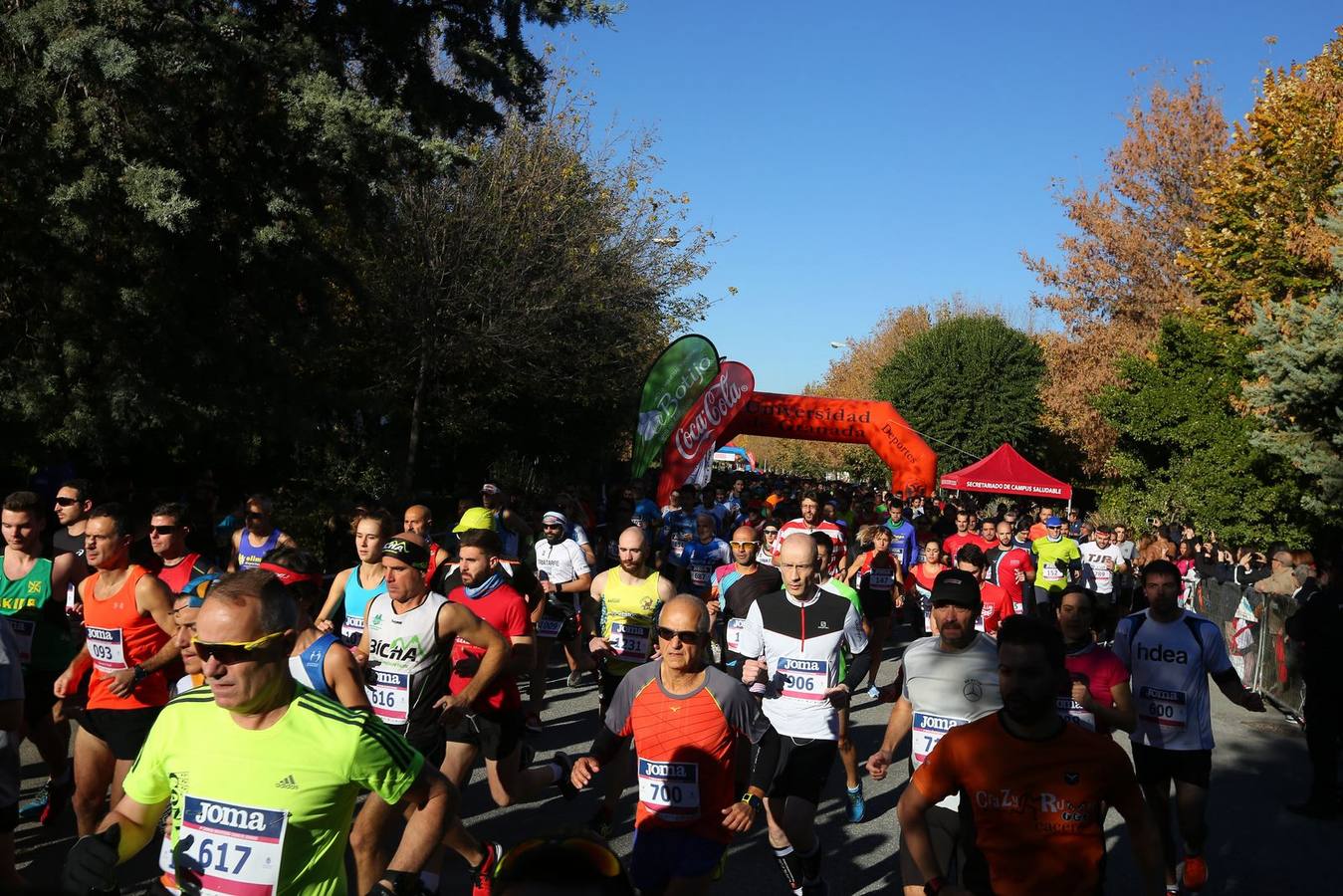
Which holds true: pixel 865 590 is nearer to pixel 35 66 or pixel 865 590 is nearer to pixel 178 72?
pixel 178 72

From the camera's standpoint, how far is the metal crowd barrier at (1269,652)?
12305 millimetres

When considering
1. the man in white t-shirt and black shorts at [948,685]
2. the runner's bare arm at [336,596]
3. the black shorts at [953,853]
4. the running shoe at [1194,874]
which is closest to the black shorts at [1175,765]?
the running shoe at [1194,874]

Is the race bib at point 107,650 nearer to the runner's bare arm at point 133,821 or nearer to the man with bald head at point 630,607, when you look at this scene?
the runner's bare arm at point 133,821

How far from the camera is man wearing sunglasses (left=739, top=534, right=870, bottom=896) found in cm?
570

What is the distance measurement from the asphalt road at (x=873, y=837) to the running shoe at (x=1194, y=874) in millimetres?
431

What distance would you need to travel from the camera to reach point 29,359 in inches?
491

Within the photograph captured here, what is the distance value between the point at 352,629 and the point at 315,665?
1556 millimetres

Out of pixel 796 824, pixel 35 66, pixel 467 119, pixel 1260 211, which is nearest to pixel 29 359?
pixel 35 66

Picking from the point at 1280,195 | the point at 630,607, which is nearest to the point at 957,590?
the point at 630,607

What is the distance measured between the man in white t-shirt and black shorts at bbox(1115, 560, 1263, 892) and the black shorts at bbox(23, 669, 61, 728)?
230 inches

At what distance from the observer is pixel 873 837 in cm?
705

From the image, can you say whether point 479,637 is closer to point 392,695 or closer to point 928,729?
point 392,695

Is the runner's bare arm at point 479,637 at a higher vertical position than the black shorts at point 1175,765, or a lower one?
higher

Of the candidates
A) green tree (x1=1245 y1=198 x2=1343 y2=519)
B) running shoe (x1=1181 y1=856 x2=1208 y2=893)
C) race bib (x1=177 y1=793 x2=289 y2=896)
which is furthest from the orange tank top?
green tree (x1=1245 y1=198 x2=1343 y2=519)
